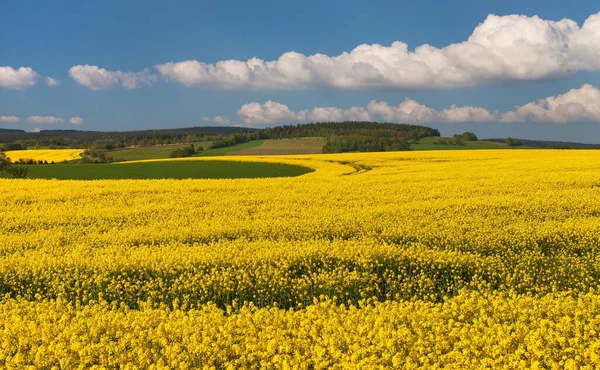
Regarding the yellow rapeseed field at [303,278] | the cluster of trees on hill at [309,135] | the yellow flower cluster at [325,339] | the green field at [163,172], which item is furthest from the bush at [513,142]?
the yellow flower cluster at [325,339]

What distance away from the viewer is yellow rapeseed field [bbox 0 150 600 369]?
5.00 meters

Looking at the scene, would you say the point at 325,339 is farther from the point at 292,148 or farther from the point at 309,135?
the point at 309,135

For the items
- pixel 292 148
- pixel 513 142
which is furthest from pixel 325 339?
pixel 513 142

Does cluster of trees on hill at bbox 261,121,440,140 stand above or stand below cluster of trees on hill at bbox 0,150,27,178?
above

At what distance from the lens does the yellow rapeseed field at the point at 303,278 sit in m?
5.00

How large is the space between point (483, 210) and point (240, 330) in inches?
469

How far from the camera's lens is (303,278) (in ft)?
29.4

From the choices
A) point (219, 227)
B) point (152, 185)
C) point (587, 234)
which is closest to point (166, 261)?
point (219, 227)

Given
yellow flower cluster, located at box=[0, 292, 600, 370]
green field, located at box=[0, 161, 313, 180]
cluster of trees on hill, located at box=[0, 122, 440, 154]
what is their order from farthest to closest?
1. cluster of trees on hill, located at box=[0, 122, 440, 154]
2. green field, located at box=[0, 161, 313, 180]
3. yellow flower cluster, located at box=[0, 292, 600, 370]

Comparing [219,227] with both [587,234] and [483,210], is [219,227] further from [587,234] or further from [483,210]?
[587,234]

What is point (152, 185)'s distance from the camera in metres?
23.8

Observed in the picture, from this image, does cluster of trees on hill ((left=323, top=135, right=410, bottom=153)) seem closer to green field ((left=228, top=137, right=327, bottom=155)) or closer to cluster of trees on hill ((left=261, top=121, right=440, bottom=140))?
green field ((left=228, top=137, right=327, bottom=155))

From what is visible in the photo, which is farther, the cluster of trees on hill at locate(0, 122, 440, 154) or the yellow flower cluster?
the cluster of trees on hill at locate(0, 122, 440, 154)

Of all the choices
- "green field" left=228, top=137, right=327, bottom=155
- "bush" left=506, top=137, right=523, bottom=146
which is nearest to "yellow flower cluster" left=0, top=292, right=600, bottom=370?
"green field" left=228, top=137, right=327, bottom=155
